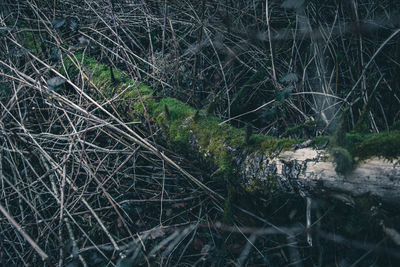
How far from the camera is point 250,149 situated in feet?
5.50

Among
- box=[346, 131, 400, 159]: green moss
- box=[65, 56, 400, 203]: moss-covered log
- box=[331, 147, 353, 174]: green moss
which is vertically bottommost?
box=[65, 56, 400, 203]: moss-covered log

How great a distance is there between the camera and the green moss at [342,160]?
4.15 ft

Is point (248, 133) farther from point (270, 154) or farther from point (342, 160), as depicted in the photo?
point (342, 160)

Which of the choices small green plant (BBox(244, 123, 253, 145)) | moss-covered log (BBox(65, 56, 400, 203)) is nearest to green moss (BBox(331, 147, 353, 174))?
moss-covered log (BBox(65, 56, 400, 203))

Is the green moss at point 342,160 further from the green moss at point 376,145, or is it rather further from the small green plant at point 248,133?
the small green plant at point 248,133

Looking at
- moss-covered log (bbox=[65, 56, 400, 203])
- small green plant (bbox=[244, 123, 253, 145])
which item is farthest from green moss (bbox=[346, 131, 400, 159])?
small green plant (bbox=[244, 123, 253, 145])

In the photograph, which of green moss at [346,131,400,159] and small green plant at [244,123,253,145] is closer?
green moss at [346,131,400,159]

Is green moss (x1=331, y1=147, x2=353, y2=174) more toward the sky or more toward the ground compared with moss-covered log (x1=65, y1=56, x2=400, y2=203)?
more toward the sky

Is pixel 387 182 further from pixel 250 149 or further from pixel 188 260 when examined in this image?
pixel 188 260

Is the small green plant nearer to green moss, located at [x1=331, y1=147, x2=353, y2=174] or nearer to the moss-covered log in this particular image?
the moss-covered log

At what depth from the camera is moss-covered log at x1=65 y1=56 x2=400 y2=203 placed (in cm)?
126

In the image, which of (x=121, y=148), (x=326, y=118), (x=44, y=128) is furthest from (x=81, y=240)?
(x=326, y=118)

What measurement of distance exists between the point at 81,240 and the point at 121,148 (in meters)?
0.75

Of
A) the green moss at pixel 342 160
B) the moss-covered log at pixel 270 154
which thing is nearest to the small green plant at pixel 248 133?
the moss-covered log at pixel 270 154
